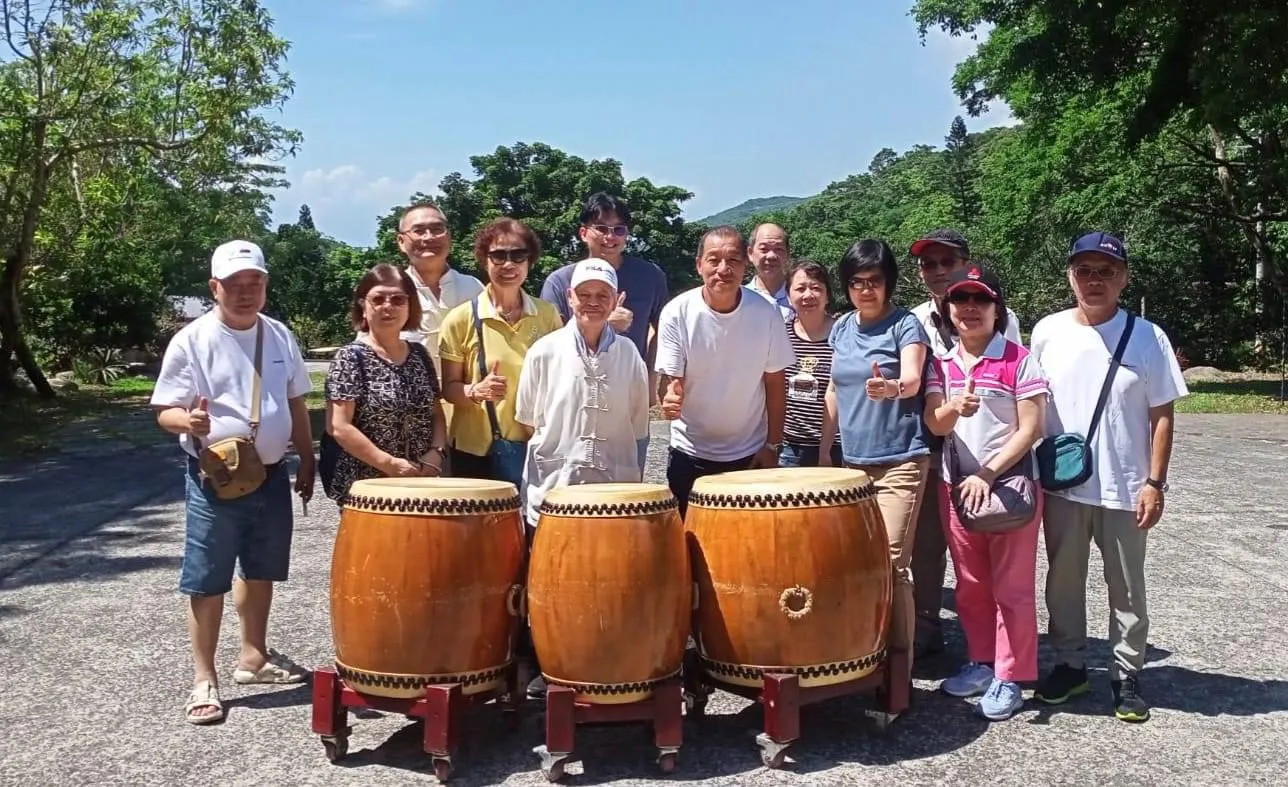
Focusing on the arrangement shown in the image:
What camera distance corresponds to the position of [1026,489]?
4.16 meters

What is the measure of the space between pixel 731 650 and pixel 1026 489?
1.30 meters

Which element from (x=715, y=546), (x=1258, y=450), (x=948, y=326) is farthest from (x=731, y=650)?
(x=1258, y=450)

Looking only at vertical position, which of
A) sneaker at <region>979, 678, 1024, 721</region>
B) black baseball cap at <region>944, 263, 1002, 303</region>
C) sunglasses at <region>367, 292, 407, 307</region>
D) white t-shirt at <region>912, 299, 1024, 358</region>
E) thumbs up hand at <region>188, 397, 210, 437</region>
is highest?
black baseball cap at <region>944, 263, 1002, 303</region>

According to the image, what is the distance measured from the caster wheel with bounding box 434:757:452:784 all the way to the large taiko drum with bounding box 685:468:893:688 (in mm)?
956

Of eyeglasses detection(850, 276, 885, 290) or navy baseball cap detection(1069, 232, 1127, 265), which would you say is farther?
eyeglasses detection(850, 276, 885, 290)

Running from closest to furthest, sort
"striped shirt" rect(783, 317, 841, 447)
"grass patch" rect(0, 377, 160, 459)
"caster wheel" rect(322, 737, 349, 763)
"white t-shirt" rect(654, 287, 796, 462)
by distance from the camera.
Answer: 1. "caster wheel" rect(322, 737, 349, 763)
2. "white t-shirt" rect(654, 287, 796, 462)
3. "striped shirt" rect(783, 317, 841, 447)
4. "grass patch" rect(0, 377, 160, 459)

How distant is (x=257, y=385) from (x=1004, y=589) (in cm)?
301

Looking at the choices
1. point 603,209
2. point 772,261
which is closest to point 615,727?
point 603,209

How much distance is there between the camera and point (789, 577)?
3.69 m

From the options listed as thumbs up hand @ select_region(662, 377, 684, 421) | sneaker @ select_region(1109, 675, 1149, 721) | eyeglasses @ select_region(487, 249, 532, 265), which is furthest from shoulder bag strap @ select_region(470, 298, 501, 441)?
sneaker @ select_region(1109, 675, 1149, 721)

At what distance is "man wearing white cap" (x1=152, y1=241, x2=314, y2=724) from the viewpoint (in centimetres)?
425

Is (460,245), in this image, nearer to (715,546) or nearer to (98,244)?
(98,244)

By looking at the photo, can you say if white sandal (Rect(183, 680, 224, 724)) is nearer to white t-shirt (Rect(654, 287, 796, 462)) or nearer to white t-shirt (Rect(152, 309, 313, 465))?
white t-shirt (Rect(152, 309, 313, 465))

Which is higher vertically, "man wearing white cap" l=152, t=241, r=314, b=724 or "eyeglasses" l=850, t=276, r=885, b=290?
"eyeglasses" l=850, t=276, r=885, b=290
